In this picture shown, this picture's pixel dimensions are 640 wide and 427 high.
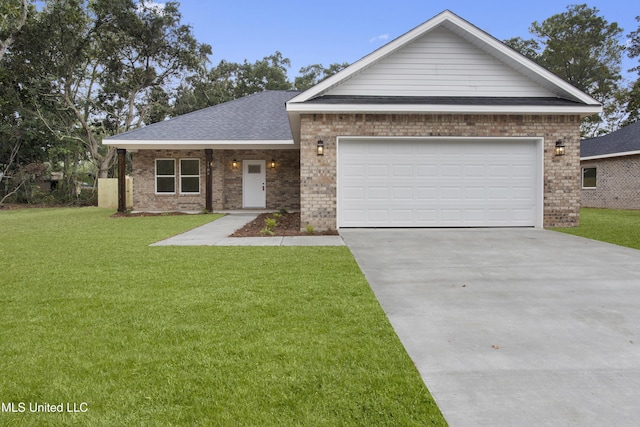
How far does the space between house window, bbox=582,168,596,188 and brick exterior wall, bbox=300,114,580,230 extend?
513 inches

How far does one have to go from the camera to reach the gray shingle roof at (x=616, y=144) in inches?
719

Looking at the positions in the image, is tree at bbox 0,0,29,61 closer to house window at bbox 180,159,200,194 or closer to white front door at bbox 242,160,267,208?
house window at bbox 180,159,200,194

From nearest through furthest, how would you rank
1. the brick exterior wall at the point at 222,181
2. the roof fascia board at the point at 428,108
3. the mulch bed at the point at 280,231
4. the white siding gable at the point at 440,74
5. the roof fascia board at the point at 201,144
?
the mulch bed at the point at 280,231 < the roof fascia board at the point at 428,108 < the white siding gable at the point at 440,74 < the roof fascia board at the point at 201,144 < the brick exterior wall at the point at 222,181

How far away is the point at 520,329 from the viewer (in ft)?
11.1

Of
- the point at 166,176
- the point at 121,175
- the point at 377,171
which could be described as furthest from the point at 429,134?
the point at 121,175

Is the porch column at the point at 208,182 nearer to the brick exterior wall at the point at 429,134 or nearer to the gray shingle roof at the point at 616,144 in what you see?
the brick exterior wall at the point at 429,134

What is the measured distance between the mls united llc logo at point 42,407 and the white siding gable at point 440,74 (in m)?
9.03

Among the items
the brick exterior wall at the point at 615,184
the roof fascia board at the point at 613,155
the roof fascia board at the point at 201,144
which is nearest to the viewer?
the roof fascia board at the point at 201,144

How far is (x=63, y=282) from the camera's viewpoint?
4.80 metres

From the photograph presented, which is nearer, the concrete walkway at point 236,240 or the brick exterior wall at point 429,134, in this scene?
the concrete walkway at point 236,240

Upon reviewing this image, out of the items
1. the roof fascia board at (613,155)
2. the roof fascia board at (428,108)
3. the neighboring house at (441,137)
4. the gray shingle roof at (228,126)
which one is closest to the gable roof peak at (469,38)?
the neighboring house at (441,137)

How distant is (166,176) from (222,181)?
235cm

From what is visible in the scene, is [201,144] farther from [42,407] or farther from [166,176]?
[42,407]

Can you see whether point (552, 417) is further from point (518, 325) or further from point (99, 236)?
point (99, 236)
